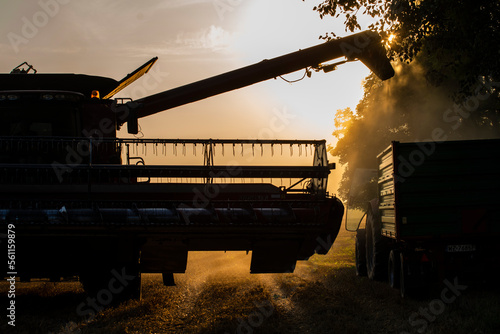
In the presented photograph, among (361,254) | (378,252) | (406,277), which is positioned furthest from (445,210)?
(361,254)

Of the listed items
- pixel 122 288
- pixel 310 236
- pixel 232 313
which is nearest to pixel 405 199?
pixel 310 236

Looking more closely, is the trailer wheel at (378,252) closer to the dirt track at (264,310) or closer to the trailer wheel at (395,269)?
the dirt track at (264,310)

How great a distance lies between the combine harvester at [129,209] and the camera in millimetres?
7355

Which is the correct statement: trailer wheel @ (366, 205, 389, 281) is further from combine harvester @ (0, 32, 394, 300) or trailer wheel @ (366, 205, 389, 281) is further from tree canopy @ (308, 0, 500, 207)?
tree canopy @ (308, 0, 500, 207)

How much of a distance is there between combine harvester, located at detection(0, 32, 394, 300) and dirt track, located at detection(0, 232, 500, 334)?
76 centimetres

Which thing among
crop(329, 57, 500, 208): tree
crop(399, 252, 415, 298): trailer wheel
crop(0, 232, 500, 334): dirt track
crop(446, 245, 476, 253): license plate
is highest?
crop(329, 57, 500, 208): tree

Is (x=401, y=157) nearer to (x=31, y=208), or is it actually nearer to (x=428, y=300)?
(x=428, y=300)

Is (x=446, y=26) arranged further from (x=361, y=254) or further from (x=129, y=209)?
(x=129, y=209)

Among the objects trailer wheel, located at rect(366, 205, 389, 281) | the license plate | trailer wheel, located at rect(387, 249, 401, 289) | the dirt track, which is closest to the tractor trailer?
the license plate

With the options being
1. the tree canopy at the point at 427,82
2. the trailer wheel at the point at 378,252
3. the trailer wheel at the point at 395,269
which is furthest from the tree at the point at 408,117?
the trailer wheel at the point at 395,269

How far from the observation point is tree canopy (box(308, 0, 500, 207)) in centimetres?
1284

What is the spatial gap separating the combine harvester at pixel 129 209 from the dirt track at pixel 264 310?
762 millimetres

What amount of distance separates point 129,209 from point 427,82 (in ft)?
42.5

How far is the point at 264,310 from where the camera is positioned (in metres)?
8.31
